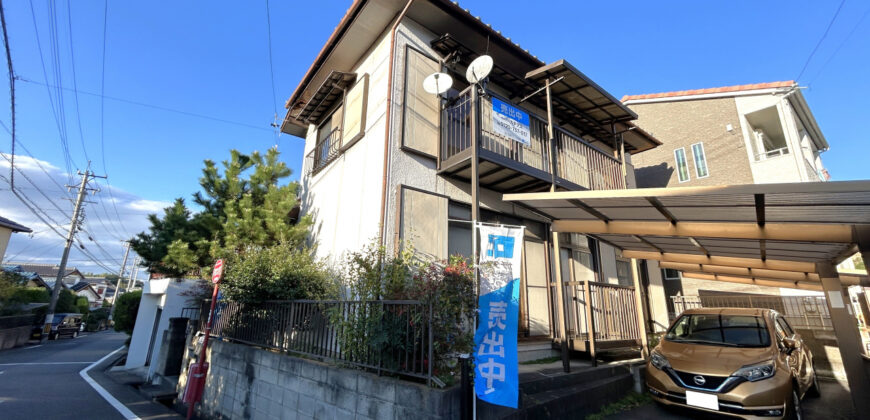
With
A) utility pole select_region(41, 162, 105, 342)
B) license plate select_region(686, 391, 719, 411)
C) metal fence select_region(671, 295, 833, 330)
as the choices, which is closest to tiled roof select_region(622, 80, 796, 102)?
metal fence select_region(671, 295, 833, 330)

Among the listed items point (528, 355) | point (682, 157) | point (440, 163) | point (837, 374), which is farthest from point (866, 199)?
point (682, 157)

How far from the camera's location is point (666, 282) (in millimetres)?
14078

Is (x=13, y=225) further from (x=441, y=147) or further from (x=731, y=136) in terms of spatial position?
(x=731, y=136)

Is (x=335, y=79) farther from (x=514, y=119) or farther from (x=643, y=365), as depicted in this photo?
(x=643, y=365)

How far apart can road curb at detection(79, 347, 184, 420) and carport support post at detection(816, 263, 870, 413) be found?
11231 millimetres

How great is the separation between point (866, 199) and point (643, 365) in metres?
4.26

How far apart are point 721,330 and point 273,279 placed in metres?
7.26

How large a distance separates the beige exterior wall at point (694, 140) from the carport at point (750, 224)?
8.00 metres

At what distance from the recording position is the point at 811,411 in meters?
5.39

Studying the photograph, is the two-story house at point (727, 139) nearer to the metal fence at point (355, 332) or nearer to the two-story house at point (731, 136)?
the two-story house at point (731, 136)

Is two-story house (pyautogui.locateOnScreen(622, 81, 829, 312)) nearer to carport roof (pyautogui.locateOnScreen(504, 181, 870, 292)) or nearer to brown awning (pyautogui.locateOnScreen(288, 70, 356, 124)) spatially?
carport roof (pyautogui.locateOnScreen(504, 181, 870, 292))

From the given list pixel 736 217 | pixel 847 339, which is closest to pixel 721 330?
pixel 847 339

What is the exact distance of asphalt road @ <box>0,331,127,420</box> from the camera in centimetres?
651

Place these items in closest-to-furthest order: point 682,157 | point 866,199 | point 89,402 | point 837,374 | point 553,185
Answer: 1. point 866,199
2. point 553,185
3. point 89,402
4. point 837,374
5. point 682,157
